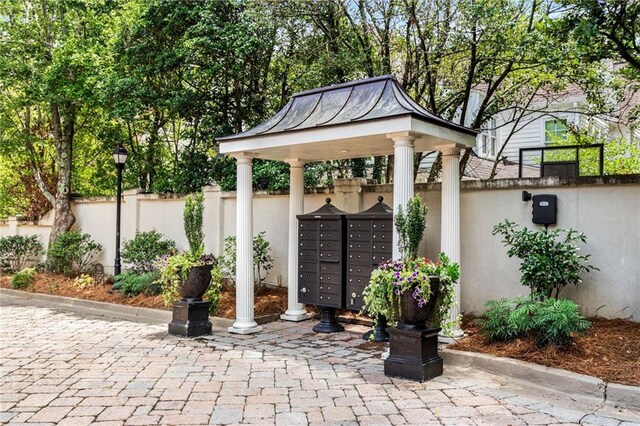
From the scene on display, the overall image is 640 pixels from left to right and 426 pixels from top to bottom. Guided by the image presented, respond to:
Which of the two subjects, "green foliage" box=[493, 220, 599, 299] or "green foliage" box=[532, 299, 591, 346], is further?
"green foliage" box=[493, 220, 599, 299]

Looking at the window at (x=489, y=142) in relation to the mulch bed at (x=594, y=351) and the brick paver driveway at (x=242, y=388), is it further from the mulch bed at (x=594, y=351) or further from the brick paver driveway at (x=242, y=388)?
the brick paver driveway at (x=242, y=388)

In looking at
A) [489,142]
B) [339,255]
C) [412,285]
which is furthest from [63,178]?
[489,142]

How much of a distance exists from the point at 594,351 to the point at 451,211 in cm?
232

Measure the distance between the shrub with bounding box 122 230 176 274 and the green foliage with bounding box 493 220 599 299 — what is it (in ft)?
24.0

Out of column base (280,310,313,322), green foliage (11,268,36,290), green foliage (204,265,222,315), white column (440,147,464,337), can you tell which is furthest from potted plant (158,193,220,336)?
green foliage (11,268,36,290)

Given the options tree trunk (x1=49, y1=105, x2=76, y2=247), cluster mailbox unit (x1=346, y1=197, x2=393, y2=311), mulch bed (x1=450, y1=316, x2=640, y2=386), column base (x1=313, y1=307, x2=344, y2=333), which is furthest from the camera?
tree trunk (x1=49, y1=105, x2=76, y2=247)

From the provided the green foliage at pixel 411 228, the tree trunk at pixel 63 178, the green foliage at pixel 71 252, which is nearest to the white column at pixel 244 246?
the green foliage at pixel 411 228

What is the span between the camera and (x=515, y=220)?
7.15 meters

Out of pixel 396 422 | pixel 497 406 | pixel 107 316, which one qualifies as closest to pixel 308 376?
pixel 396 422

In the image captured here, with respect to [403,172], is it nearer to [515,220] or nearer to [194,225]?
[515,220]

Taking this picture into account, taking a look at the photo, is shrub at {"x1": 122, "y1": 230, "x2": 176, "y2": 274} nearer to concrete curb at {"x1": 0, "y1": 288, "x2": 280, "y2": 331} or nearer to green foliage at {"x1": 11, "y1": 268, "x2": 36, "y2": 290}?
concrete curb at {"x1": 0, "y1": 288, "x2": 280, "y2": 331}

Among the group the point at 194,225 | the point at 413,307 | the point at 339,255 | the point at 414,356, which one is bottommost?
the point at 414,356

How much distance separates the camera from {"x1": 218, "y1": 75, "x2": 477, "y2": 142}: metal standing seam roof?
623cm

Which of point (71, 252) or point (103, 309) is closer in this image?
point (103, 309)
